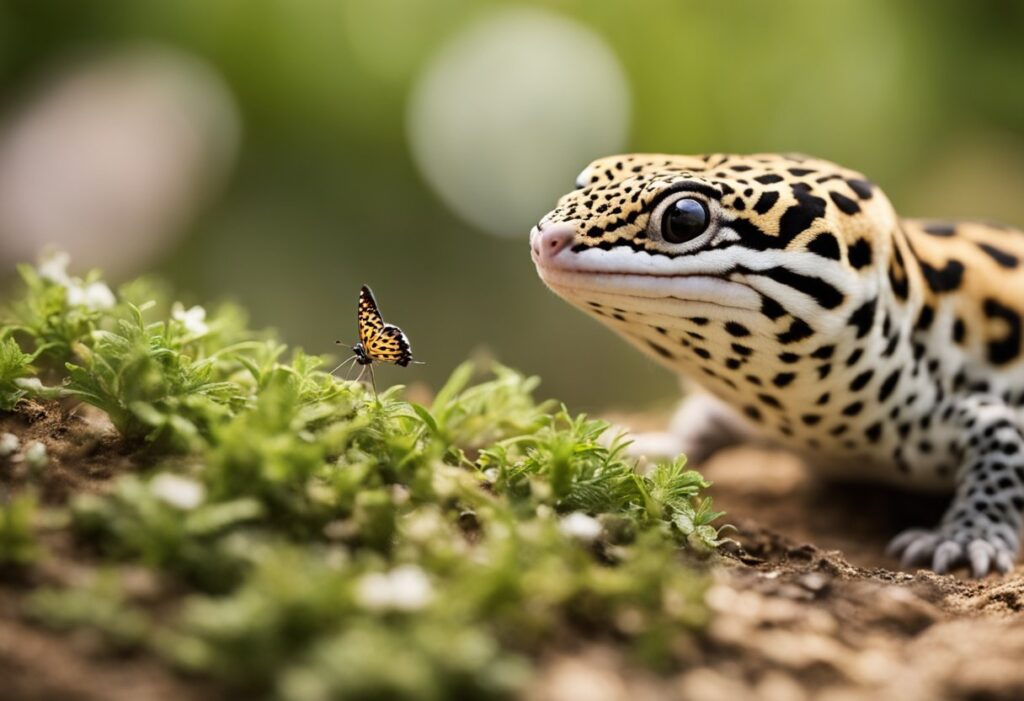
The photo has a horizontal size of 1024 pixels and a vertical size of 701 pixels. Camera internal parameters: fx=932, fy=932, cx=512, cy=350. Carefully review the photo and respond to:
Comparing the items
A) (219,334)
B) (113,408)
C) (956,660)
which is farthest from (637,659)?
(219,334)

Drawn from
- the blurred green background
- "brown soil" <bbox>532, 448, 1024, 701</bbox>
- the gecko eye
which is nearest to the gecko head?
the gecko eye

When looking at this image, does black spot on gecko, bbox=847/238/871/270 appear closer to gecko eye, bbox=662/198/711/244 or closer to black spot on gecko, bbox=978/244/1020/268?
gecko eye, bbox=662/198/711/244

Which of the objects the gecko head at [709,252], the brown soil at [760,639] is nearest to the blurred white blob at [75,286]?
the brown soil at [760,639]

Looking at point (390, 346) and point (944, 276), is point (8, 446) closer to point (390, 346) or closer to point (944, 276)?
point (390, 346)

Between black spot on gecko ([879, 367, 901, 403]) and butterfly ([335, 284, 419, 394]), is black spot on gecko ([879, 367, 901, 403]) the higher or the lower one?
the lower one

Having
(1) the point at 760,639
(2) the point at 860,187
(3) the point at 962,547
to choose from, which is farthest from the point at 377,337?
(3) the point at 962,547

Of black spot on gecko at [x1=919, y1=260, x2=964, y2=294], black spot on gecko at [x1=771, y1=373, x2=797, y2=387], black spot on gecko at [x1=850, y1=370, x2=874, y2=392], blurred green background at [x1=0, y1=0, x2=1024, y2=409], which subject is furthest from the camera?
blurred green background at [x1=0, y1=0, x2=1024, y2=409]

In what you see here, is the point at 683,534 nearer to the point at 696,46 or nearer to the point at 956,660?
the point at 956,660
